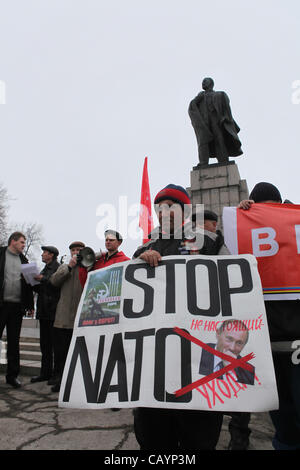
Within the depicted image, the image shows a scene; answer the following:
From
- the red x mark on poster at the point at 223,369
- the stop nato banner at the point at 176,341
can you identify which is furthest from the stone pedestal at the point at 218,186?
the red x mark on poster at the point at 223,369

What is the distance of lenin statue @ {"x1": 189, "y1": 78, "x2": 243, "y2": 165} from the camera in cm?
707

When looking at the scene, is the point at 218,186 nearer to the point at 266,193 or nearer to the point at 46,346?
the point at 46,346

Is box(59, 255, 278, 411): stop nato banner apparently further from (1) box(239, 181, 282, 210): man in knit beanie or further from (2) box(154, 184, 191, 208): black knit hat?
(1) box(239, 181, 282, 210): man in knit beanie

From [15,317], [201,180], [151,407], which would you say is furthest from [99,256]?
[201,180]

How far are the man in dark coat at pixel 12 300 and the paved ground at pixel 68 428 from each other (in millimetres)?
543

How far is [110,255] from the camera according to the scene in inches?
133

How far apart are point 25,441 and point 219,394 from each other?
1.61 m

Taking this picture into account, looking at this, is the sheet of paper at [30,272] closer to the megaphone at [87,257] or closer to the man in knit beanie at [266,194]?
the megaphone at [87,257]

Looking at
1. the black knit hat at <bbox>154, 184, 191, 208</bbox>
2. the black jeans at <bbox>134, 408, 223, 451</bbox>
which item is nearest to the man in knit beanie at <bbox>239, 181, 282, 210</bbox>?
the black knit hat at <bbox>154, 184, 191, 208</bbox>

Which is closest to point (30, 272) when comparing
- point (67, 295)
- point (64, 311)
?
point (67, 295)

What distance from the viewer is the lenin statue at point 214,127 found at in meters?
7.07

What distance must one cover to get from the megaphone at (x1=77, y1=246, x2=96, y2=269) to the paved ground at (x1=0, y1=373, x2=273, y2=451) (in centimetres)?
133

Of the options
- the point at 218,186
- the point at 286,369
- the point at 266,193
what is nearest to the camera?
the point at 286,369

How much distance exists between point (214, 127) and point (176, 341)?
6425mm
